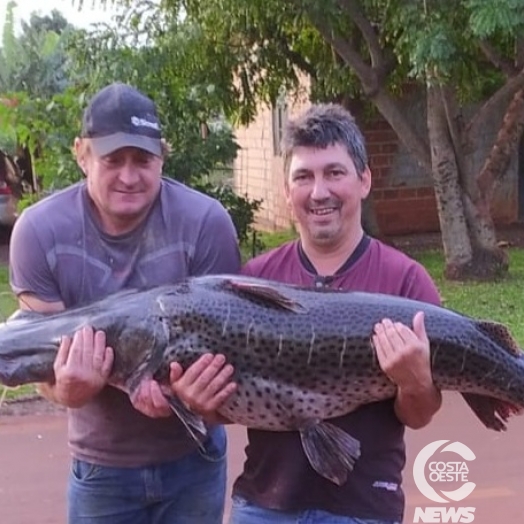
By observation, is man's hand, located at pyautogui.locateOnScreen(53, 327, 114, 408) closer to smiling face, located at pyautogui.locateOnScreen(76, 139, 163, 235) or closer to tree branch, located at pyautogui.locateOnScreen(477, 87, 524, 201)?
smiling face, located at pyautogui.locateOnScreen(76, 139, 163, 235)

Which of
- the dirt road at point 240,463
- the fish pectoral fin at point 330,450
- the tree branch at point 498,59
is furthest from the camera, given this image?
the tree branch at point 498,59

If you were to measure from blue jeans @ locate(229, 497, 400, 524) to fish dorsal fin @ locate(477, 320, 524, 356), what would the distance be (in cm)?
54

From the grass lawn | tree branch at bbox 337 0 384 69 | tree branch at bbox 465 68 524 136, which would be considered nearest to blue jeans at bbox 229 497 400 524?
the grass lawn

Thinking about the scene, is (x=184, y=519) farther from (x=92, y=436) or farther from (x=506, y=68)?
(x=506, y=68)

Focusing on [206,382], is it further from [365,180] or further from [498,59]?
[498,59]

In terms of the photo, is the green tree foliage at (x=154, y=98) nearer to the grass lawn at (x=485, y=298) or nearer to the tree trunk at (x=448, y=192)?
the grass lawn at (x=485, y=298)

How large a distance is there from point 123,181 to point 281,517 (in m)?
1.03

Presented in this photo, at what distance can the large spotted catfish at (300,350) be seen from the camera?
2.63m

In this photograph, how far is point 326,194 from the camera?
269 cm

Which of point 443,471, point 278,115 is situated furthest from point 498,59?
point 443,471

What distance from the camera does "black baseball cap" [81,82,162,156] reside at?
116 inches

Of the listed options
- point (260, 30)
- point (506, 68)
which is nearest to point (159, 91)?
point (260, 30)

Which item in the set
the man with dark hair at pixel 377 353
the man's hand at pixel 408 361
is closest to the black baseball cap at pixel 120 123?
the man with dark hair at pixel 377 353

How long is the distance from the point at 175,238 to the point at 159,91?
827 cm
